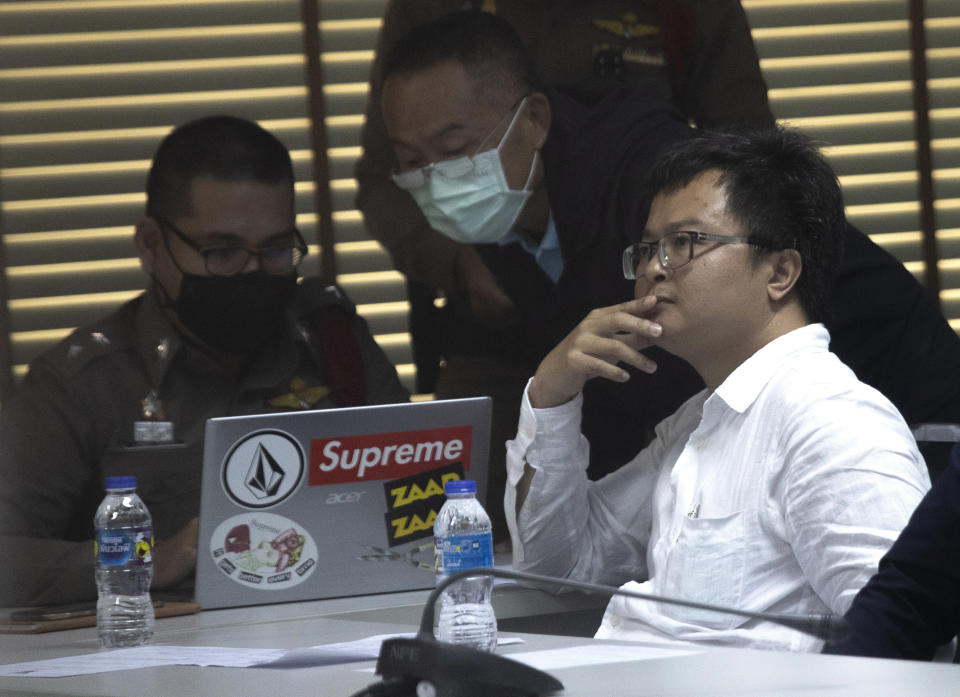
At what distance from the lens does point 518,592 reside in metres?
2.20

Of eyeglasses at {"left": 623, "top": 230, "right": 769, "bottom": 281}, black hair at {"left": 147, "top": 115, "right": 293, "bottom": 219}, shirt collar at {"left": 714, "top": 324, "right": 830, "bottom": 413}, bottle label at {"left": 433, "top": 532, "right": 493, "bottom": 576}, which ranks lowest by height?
bottle label at {"left": 433, "top": 532, "right": 493, "bottom": 576}

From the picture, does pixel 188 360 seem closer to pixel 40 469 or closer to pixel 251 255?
pixel 251 255

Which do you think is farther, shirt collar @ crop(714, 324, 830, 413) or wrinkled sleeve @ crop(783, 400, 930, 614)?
shirt collar @ crop(714, 324, 830, 413)

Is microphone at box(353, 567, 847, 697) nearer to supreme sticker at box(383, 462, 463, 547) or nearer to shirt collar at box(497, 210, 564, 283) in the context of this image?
supreme sticker at box(383, 462, 463, 547)

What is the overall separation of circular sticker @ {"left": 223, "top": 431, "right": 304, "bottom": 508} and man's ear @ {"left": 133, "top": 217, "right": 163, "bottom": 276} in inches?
40.2

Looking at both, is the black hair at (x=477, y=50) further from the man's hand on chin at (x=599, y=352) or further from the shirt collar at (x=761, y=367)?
the shirt collar at (x=761, y=367)

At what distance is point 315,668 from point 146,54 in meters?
2.43

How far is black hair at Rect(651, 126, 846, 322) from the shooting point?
80.7 inches


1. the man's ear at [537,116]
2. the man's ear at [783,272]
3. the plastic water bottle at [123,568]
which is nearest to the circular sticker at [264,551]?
the plastic water bottle at [123,568]

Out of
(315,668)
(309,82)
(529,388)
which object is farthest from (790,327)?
(309,82)

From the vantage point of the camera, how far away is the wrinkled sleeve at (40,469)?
254cm

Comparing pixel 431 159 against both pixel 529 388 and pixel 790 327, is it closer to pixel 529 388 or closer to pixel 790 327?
pixel 529 388

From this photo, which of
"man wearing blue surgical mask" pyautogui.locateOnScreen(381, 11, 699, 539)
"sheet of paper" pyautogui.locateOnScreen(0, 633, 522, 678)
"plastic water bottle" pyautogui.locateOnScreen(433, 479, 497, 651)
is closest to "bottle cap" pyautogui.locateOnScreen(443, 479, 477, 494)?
"plastic water bottle" pyautogui.locateOnScreen(433, 479, 497, 651)

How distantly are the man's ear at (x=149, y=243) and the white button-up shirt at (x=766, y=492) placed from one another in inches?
44.9
